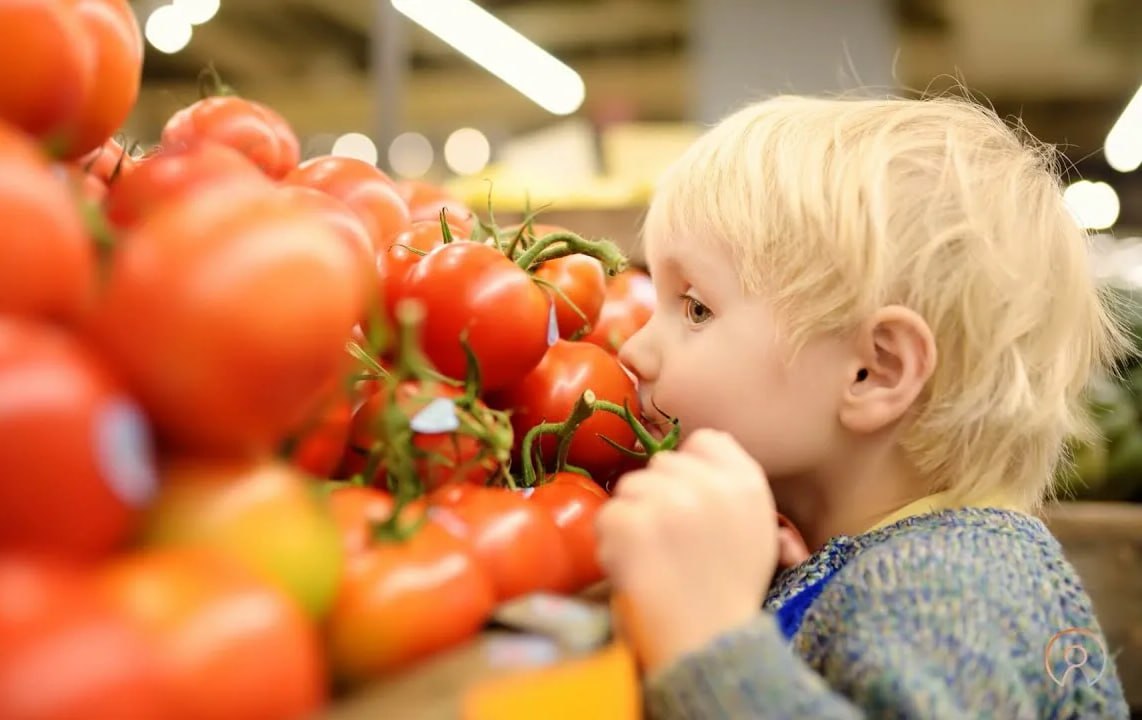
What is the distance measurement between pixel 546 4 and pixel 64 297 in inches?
305

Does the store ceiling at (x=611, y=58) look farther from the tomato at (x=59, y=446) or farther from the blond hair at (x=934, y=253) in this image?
the tomato at (x=59, y=446)

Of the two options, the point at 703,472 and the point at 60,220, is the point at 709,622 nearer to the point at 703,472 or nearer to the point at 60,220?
the point at 703,472

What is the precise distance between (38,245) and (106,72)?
315 mm

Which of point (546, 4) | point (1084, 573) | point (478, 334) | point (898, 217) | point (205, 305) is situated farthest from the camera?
point (546, 4)

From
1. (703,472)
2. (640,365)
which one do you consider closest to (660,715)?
(703,472)

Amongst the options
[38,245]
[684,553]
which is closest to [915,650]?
[684,553]

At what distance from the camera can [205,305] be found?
→ 0.43m

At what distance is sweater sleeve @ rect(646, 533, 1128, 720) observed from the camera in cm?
72

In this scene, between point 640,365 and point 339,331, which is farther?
point 640,365

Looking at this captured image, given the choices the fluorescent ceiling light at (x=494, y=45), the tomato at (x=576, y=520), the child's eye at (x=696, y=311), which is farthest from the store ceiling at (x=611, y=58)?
the tomato at (x=576, y=520)

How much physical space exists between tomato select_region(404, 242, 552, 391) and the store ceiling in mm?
5982

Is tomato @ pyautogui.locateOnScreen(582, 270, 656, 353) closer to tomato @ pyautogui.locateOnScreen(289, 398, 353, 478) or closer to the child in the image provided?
the child

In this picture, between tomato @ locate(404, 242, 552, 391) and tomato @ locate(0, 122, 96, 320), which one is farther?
tomato @ locate(404, 242, 552, 391)

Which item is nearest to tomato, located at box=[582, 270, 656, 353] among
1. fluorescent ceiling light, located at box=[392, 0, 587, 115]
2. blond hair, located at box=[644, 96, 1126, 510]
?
blond hair, located at box=[644, 96, 1126, 510]
